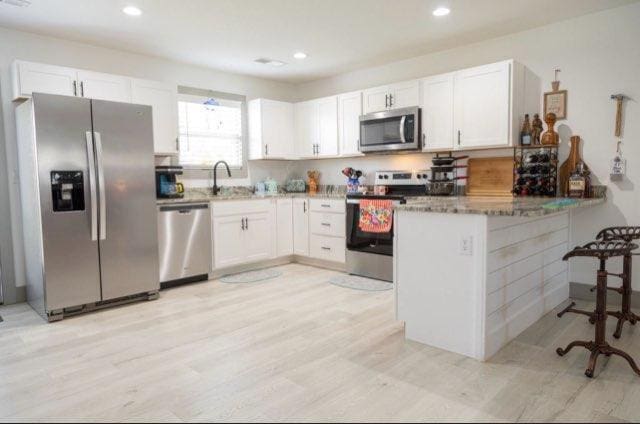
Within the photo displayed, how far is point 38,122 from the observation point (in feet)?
10.6

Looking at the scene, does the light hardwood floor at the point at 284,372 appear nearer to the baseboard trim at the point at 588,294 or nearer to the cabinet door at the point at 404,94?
the baseboard trim at the point at 588,294

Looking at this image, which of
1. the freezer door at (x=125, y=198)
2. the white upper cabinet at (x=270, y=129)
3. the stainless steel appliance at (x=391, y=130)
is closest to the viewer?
the freezer door at (x=125, y=198)

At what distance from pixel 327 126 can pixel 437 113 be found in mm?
1530

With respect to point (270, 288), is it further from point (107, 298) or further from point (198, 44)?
point (198, 44)

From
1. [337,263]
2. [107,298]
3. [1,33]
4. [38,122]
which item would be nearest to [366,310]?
[337,263]

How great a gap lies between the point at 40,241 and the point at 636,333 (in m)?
4.45

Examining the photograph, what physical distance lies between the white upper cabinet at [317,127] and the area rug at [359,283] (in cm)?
161

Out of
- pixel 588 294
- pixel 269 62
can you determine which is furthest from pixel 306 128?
pixel 588 294

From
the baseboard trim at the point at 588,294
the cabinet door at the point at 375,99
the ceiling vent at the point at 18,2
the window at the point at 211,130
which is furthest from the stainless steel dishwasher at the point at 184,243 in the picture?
the baseboard trim at the point at 588,294

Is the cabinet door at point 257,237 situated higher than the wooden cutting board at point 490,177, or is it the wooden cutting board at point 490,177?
the wooden cutting board at point 490,177

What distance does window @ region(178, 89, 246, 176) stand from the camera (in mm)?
5047

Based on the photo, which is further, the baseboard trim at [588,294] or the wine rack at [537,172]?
the wine rack at [537,172]

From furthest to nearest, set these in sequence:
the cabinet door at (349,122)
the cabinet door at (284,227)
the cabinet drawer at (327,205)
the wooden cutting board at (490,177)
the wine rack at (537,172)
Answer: the cabinet door at (284,227)
the cabinet door at (349,122)
the cabinet drawer at (327,205)
the wooden cutting board at (490,177)
the wine rack at (537,172)

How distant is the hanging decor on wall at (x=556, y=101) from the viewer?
3.78 meters
